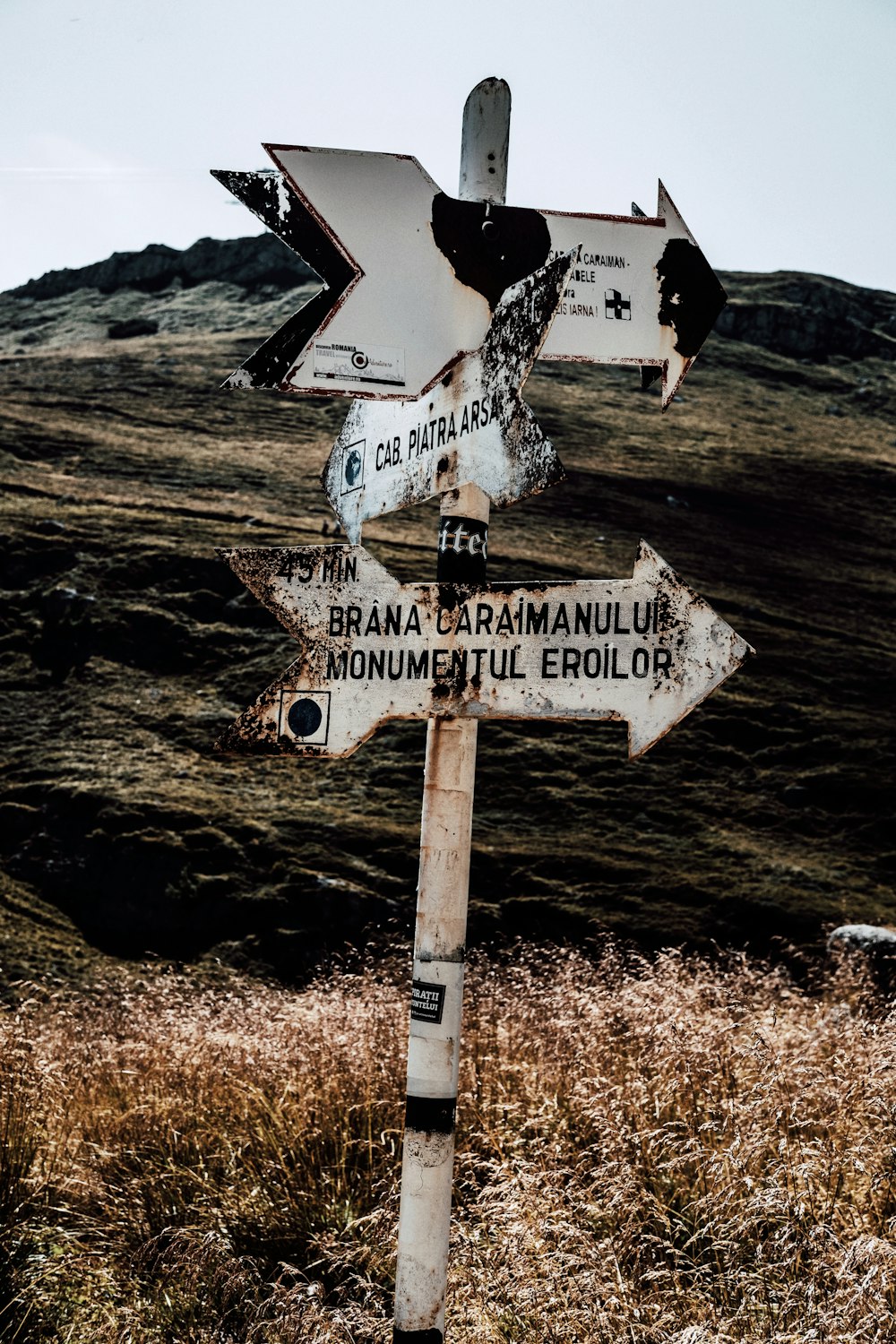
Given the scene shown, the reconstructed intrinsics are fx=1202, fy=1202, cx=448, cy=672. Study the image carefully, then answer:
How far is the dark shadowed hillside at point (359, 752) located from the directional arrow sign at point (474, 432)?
345 cm

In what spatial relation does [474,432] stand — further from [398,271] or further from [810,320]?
[810,320]

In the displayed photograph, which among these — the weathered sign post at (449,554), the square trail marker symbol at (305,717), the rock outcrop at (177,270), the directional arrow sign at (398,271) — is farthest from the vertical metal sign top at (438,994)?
the rock outcrop at (177,270)

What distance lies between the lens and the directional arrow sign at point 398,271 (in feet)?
8.58

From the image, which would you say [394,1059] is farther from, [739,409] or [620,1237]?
[739,409]

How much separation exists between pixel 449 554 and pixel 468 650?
264 mm

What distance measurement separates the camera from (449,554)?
105 inches

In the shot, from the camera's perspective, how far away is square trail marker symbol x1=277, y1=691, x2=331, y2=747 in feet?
8.50

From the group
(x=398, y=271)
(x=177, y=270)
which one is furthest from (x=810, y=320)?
(x=398, y=271)

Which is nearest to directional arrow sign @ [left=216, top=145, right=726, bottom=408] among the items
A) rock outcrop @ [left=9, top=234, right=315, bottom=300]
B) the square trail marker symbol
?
the square trail marker symbol

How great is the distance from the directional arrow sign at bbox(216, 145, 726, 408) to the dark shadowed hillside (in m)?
3.93

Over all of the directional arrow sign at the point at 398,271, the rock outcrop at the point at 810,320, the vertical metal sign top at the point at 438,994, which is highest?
the rock outcrop at the point at 810,320

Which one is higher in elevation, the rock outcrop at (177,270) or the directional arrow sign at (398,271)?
the rock outcrop at (177,270)

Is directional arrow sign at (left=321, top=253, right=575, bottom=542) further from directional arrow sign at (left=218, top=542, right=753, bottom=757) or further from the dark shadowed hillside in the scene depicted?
the dark shadowed hillside

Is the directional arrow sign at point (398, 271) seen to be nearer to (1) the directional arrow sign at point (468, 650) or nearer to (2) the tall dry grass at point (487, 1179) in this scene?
(1) the directional arrow sign at point (468, 650)
